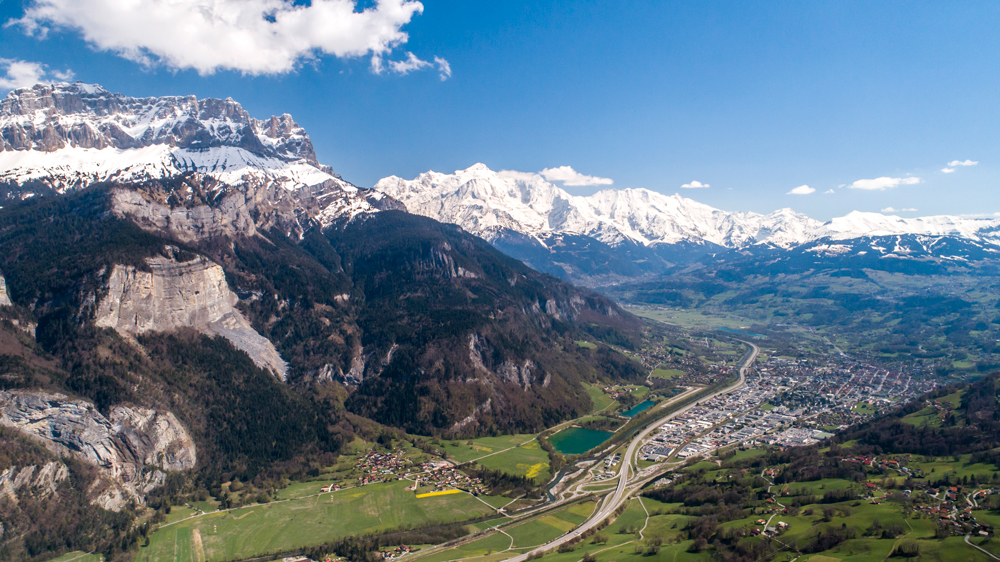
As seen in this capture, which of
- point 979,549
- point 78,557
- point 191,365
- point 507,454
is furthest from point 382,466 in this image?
point 979,549

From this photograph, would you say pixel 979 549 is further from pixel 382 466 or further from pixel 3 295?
pixel 3 295

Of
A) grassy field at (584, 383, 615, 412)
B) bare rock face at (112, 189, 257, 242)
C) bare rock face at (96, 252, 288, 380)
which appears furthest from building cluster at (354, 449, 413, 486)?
bare rock face at (112, 189, 257, 242)

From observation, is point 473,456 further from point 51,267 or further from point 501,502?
point 51,267

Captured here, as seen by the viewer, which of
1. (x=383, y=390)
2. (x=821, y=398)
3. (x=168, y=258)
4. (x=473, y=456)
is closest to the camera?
(x=473, y=456)

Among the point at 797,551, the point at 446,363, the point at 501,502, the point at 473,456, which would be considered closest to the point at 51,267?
the point at 446,363

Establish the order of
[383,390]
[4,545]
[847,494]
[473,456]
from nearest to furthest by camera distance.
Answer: [4,545], [847,494], [473,456], [383,390]

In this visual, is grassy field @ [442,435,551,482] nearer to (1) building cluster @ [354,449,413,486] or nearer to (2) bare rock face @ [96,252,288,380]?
(1) building cluster @ [354,449,413,486]

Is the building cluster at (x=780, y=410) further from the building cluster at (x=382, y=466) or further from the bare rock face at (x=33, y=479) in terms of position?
the bare rock face at (x=33, y=479)
